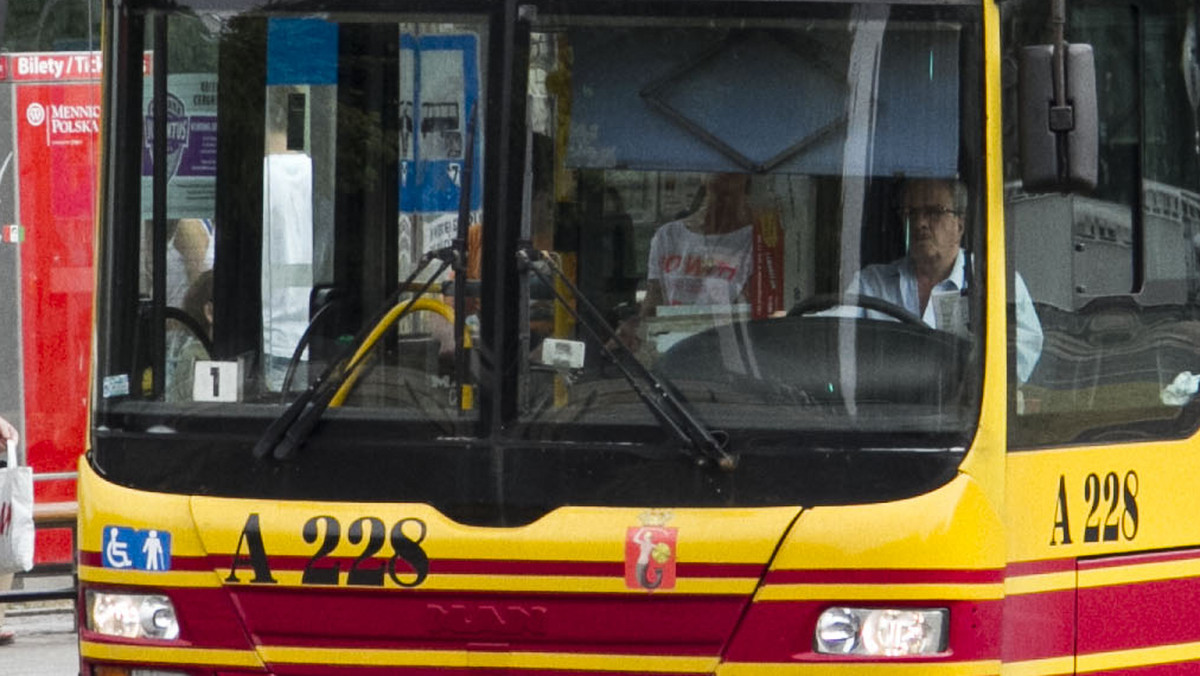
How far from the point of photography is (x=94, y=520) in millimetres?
5430

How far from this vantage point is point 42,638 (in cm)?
1108

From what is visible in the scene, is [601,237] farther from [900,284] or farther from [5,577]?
[5,577]

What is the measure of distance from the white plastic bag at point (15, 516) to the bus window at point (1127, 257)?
505cm

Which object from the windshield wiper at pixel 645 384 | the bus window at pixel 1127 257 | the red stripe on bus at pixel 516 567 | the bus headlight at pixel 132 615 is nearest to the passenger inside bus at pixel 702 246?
the windshield wiper at pixel 645 384

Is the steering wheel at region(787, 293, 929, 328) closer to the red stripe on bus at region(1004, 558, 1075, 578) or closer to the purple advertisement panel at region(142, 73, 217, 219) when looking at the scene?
the red stripe on bus at region(1004, 558, 1075, 578)

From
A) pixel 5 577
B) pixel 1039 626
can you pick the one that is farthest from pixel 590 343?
pixel 5 577

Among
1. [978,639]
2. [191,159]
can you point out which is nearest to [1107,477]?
[978,639]

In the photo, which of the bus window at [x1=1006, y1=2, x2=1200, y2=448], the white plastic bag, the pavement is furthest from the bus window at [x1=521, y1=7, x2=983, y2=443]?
the pavement

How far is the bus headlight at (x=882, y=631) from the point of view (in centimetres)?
509

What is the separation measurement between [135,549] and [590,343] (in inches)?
45.2

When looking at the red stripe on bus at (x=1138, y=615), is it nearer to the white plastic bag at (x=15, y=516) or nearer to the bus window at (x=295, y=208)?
the bus window at (x=295, y=208)

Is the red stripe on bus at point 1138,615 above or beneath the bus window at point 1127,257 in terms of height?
beneath

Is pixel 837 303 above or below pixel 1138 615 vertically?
above

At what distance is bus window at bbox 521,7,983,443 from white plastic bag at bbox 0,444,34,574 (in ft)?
15.1
